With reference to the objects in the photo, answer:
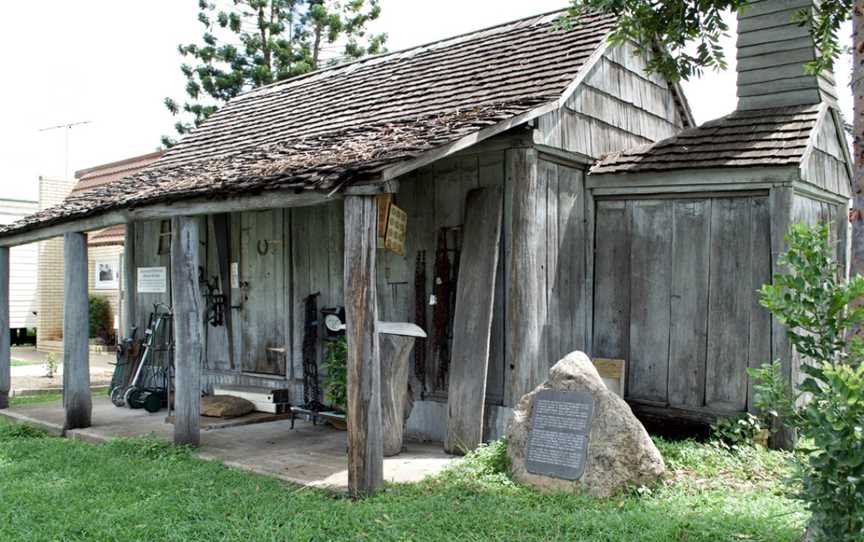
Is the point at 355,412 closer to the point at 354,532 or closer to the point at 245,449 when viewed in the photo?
the point at 354,532

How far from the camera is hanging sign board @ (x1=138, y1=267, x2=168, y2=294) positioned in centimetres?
1020

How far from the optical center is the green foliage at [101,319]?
66.8 ft

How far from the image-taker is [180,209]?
7312 mm

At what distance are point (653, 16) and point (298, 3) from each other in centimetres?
1536

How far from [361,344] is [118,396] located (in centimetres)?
653

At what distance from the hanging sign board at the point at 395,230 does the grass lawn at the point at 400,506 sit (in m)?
2.04

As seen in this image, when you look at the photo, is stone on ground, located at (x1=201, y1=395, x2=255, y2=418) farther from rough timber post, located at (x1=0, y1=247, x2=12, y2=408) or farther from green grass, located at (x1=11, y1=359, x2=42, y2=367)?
green grass, located at (x1=11, y1=359, x2=42, y2=367)

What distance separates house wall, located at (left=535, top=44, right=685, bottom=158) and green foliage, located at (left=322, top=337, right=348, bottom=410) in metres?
3.16

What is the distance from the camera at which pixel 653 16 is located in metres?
7.82

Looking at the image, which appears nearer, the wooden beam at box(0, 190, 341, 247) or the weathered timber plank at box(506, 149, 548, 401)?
the wooden beam at box(0, 190, 341, 247)

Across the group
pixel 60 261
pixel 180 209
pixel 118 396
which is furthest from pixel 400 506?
pixel 60 261

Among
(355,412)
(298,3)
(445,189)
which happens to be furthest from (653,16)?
(298,3)

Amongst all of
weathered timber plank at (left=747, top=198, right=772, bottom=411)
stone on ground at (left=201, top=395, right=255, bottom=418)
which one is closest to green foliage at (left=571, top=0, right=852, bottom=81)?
weathered timber plank at (left=747, top=198, right=772, bottom=411)

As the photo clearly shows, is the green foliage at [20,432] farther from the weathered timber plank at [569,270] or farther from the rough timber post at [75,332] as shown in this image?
the weathered timber plank at [569,270]
